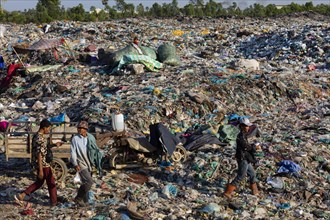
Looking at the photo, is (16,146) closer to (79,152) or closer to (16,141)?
(16,141)

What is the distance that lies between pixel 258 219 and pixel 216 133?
2.82m

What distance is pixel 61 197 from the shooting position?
5543 millimetres

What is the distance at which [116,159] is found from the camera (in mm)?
6539

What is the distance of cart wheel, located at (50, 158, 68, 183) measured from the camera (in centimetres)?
598

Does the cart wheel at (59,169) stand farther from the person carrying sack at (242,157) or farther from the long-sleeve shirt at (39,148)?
the person carrying sack at (242,157)

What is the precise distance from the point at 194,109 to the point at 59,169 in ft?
12.7

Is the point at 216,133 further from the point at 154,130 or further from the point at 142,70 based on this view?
the point at 142,70

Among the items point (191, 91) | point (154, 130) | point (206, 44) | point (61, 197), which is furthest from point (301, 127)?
point (206, 44)

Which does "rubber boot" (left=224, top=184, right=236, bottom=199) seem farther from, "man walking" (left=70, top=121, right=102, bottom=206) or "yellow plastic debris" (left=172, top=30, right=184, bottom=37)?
"yellow plastic debris" (left=172, top=30, right=184, bottom=37)

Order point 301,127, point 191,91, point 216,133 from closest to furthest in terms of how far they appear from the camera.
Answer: point 216,133
point 301,127
point 191,91

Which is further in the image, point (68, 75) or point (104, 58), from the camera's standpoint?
point (104, 58)

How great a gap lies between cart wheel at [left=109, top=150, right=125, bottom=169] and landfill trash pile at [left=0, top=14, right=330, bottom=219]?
0.12 metres

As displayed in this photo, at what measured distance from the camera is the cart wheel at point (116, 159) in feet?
21.2

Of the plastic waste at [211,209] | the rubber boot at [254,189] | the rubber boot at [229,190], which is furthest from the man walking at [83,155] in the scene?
the rubber boot at [254,189]
